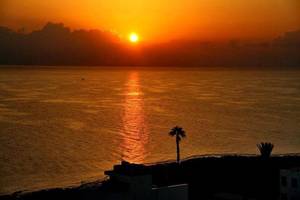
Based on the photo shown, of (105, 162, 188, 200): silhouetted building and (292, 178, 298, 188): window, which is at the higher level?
(105, 162, 188, 200): silhouetted building

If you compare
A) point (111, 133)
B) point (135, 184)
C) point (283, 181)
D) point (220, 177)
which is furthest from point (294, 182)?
point (111, 133)

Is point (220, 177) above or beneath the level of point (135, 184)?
beneath

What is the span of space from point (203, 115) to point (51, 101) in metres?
43.8

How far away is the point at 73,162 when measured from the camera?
176 feet

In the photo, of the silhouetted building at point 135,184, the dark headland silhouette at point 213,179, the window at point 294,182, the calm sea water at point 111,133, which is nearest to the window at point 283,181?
the dark headland silhouette at point 213,179

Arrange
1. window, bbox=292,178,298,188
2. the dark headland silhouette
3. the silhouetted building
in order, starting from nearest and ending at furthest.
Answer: the silhouetted building
the dark headland silhouette
window, bbox=292,178,298,188

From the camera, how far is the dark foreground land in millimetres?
34875

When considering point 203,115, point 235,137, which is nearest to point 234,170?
point 235,137

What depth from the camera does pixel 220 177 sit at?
39.2 metres

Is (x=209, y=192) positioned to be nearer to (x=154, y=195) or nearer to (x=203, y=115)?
(x=154, y=195)

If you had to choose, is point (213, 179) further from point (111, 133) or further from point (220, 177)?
point (111, 133)

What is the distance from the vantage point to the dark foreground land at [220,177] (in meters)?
34.9

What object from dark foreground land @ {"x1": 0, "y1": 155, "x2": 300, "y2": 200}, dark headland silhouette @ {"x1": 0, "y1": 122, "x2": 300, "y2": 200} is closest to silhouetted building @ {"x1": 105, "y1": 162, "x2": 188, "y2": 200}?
dark headland silhouette @ {"x1": 0, "y1": 122, "x2": 300, "y2": 200}

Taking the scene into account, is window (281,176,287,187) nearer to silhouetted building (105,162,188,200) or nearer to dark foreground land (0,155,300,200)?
dark foreground land (0,155,300,200)
